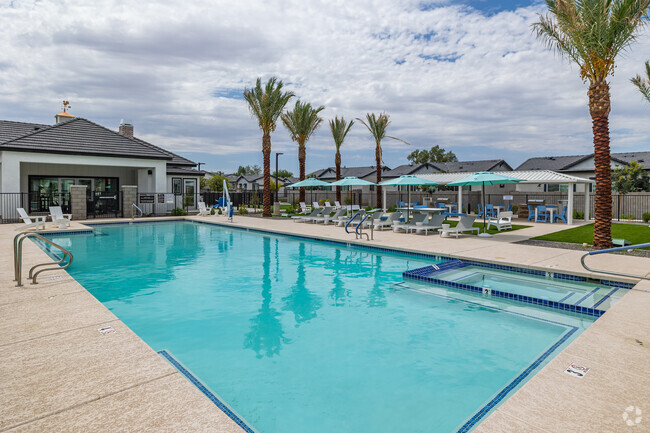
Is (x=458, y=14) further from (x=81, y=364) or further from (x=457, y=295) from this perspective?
(x=81, y=364)

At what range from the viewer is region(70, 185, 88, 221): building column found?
70.3ft

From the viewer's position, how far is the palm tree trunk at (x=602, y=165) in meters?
11.4

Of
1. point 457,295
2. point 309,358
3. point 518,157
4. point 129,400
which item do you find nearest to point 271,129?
point 457,295

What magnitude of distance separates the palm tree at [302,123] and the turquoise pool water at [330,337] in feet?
65.1

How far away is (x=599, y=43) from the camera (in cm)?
1086

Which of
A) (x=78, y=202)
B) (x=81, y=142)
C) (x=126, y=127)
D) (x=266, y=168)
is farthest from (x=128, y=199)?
(x=126, y=127)

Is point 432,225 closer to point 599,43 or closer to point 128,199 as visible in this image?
point 599,43

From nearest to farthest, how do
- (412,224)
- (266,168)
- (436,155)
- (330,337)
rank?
(330,337), (412,224), (266,168), (436,155)

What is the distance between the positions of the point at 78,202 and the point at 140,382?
22177 mm

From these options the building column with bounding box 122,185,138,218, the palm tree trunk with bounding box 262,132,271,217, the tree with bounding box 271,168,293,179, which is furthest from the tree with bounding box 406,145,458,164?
the building column with bounding box 122,185,138,218

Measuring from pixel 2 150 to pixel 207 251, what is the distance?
15239mm

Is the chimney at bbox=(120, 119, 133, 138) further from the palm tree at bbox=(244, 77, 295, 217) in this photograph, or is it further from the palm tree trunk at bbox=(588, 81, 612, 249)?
the palm tree trunk at bbox=(588, 81, 612, 249)

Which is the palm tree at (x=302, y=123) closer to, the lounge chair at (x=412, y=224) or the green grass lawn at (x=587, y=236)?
the lounge chair at (x=412, y=224)

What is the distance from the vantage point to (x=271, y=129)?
2531 centimetres
